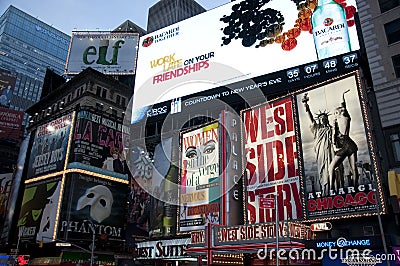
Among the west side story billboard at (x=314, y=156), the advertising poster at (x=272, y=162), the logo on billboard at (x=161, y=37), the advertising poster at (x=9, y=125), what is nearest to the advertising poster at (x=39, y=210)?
the advertising poster at (x=272, y=162)

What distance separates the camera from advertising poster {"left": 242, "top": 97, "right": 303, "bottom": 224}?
2931cm

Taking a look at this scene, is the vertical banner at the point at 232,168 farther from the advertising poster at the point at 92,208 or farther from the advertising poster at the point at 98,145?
the advertising poster at the point at 98,145

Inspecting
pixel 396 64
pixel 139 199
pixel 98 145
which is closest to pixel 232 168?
pixel 396 64

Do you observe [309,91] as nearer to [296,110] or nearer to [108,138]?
[296,110]

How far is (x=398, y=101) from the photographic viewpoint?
26688 mm

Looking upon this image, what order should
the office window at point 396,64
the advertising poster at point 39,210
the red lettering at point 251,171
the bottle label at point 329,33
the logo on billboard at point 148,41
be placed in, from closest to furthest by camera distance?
the office window at point 396,64
the red lettering at point 251,171
the bottle label at point 329,33
the advertising poster at point 39,210
the logo on billboard at point 148,41

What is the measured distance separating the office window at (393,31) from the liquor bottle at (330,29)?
21.0 ft

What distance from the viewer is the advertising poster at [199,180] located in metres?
34.2

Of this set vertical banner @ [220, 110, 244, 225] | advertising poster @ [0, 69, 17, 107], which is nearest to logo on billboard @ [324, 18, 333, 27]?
vertical banner @ [220, 110, 244, 225]

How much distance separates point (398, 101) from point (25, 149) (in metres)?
49.6

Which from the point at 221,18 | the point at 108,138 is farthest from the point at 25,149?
the point at 221,18

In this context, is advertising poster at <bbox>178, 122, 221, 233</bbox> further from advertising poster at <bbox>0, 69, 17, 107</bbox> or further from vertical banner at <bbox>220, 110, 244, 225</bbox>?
advertising poster at <bbox>0, 69, 17, 107</bbox>

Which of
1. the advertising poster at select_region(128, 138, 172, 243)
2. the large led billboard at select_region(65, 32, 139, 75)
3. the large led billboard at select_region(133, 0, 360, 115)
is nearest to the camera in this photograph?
the large led billboard at select_region(133, 0, 360, 115)

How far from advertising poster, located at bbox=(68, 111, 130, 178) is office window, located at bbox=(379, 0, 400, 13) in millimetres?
35370
